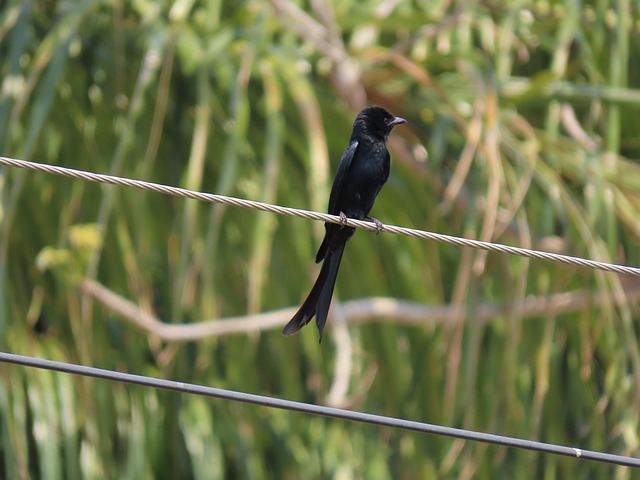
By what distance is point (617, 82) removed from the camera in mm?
5496

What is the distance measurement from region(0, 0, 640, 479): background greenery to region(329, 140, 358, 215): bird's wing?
0.42ft

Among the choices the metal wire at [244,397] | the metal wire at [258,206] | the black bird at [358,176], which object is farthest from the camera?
the black bird at [358,176]

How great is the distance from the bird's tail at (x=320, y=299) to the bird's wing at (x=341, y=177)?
23 cm

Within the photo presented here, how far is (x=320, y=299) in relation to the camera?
4.11m

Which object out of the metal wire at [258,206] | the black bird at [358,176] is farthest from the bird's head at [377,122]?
the metal wire at [258,206]

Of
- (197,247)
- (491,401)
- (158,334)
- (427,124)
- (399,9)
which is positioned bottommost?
(491,401)

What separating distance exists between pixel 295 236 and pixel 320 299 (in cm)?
138

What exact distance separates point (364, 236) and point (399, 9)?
1.34 meters

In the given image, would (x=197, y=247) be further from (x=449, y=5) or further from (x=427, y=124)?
(x=449, y=5)

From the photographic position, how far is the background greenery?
502 cm

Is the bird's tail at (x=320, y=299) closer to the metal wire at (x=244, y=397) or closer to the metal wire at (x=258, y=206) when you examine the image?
the metal wire at (x=258, y=206)

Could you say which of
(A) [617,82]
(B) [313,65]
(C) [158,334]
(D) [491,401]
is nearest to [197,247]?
(C) [158,334]

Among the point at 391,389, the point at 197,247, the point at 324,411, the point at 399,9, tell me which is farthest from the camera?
the point at 399,9

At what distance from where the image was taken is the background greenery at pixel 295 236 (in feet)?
16.5
